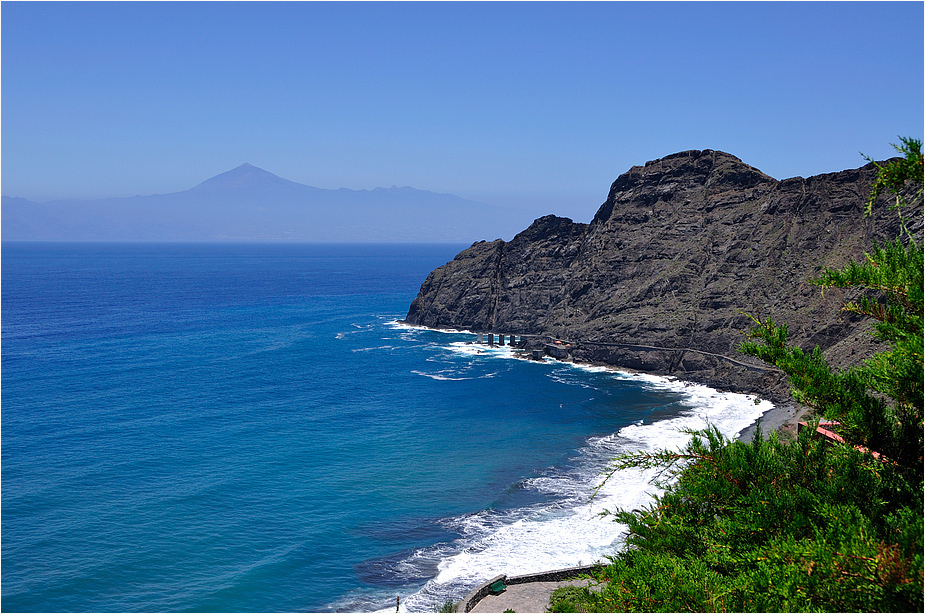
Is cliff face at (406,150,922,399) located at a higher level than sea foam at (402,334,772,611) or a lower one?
higher

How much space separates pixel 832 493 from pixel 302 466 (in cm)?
5069

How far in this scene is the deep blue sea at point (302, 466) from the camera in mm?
38688

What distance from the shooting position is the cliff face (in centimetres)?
8431

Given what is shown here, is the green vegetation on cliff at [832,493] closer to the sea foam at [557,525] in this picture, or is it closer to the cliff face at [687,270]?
the sea foam at [557,525]

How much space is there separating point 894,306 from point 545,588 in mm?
28719

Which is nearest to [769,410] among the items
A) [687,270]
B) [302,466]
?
[687,270]

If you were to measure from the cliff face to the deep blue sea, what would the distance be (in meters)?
7.78

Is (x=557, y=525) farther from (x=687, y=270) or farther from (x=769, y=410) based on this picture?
(x=687, y=270)

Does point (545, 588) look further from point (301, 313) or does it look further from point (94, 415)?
point (301, 313)

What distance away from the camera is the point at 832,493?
10883 millimetres

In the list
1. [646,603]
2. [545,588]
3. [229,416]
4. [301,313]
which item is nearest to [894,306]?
[646,603]

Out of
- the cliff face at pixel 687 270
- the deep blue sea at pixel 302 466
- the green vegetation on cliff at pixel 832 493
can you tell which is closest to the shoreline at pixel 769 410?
the cliff face at pixel 687 270

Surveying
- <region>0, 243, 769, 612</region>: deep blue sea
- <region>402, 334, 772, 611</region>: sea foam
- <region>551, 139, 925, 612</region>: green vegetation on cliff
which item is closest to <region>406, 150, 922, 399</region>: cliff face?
<region>0, 243, 769, 612</region>: deep blue sea

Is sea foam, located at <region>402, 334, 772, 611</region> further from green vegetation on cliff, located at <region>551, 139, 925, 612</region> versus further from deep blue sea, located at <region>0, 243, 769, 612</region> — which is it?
green vegetation on cliff, located at <region>551, 139, 925, 612</region>
